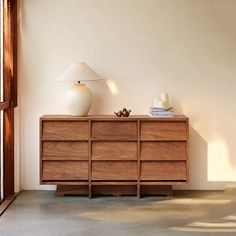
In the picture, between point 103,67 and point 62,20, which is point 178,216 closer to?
point 103,67

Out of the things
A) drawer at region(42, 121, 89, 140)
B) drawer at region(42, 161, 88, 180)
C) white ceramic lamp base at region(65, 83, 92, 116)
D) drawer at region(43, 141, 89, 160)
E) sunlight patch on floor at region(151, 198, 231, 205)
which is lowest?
sunlight patch on floor at region(151, 198, 231, 205)

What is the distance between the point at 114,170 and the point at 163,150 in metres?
0.54

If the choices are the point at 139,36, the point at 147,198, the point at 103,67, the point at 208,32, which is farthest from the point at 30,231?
the point at 208,32

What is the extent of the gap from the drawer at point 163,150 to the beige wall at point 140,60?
0.42 meters

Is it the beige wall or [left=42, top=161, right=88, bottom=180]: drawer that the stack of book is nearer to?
the beige wall

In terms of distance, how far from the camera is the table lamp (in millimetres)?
5246

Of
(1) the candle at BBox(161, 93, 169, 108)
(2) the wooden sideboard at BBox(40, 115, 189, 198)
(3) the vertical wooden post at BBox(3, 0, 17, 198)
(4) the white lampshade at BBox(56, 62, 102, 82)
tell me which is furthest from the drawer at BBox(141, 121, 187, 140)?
(3) the vertical wooden post at BBox(3, 0, 17, 198)

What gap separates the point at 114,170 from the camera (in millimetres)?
5273

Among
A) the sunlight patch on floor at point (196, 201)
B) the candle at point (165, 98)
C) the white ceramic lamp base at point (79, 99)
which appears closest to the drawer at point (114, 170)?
the sunlight patch on floor at point (196, 201)

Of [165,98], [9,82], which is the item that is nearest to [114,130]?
[165,98]

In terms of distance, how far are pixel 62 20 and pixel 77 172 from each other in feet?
5.36

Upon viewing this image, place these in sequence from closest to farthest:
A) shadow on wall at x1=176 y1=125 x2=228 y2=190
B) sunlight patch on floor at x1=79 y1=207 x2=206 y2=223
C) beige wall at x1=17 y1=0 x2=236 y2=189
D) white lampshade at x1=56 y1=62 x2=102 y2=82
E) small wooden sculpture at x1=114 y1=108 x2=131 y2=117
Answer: sunlight patch on floor at x1=79 y1=207 x2=206 y2=223, white lampshade at x1=56 y1=62 x2=102 y2=82, small wooden sculpture at x1=114 y1=108 x2=131 y2=117, beige wall at x1=17 y1=0 x2=236 y2=189, shadow on wall at x1=176 y1=125 x2=228 y2=190

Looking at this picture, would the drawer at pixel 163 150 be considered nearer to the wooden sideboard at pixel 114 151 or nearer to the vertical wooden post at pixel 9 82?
the wooden sideboard at pixel 114 151

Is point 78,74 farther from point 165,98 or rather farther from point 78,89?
point 165,98
